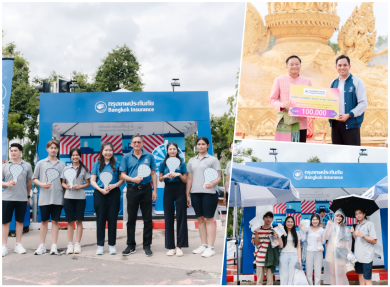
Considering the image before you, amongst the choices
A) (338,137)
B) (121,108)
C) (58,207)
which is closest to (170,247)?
(58,207)

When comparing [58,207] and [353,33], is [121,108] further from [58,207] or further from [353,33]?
[353,33]

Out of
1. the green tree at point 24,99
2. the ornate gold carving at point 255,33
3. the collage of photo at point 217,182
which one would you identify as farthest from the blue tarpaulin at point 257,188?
the green tree at point 24,99

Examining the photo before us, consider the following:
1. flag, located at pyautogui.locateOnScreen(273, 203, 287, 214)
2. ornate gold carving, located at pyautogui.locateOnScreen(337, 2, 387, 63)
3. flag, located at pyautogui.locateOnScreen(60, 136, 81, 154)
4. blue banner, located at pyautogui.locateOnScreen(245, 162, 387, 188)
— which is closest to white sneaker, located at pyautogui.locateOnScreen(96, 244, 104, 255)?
blue banner, located at pyautogui.locateOnScreen(245, 162, 387, 188)

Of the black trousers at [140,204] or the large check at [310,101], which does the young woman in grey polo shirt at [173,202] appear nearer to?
the black trousers at [140,204]

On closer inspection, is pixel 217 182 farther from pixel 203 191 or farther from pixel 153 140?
pixel 153 140

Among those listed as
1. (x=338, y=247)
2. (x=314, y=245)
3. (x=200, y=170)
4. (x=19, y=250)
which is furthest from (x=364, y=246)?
(x=19, y=250)

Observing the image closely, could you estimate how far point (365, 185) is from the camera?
730 cm

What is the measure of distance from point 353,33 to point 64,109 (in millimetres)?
7934

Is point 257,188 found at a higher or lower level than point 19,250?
higher

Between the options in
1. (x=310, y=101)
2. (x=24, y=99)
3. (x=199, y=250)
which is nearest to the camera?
(x=310, y=101)

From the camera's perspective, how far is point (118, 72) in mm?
26141

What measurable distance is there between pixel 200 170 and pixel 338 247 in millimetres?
2351

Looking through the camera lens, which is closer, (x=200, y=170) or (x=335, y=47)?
(x=200, y=170)

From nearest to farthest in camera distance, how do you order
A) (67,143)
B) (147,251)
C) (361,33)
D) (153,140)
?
(147,251) → (67,143) → (153,140) → (361,33)
